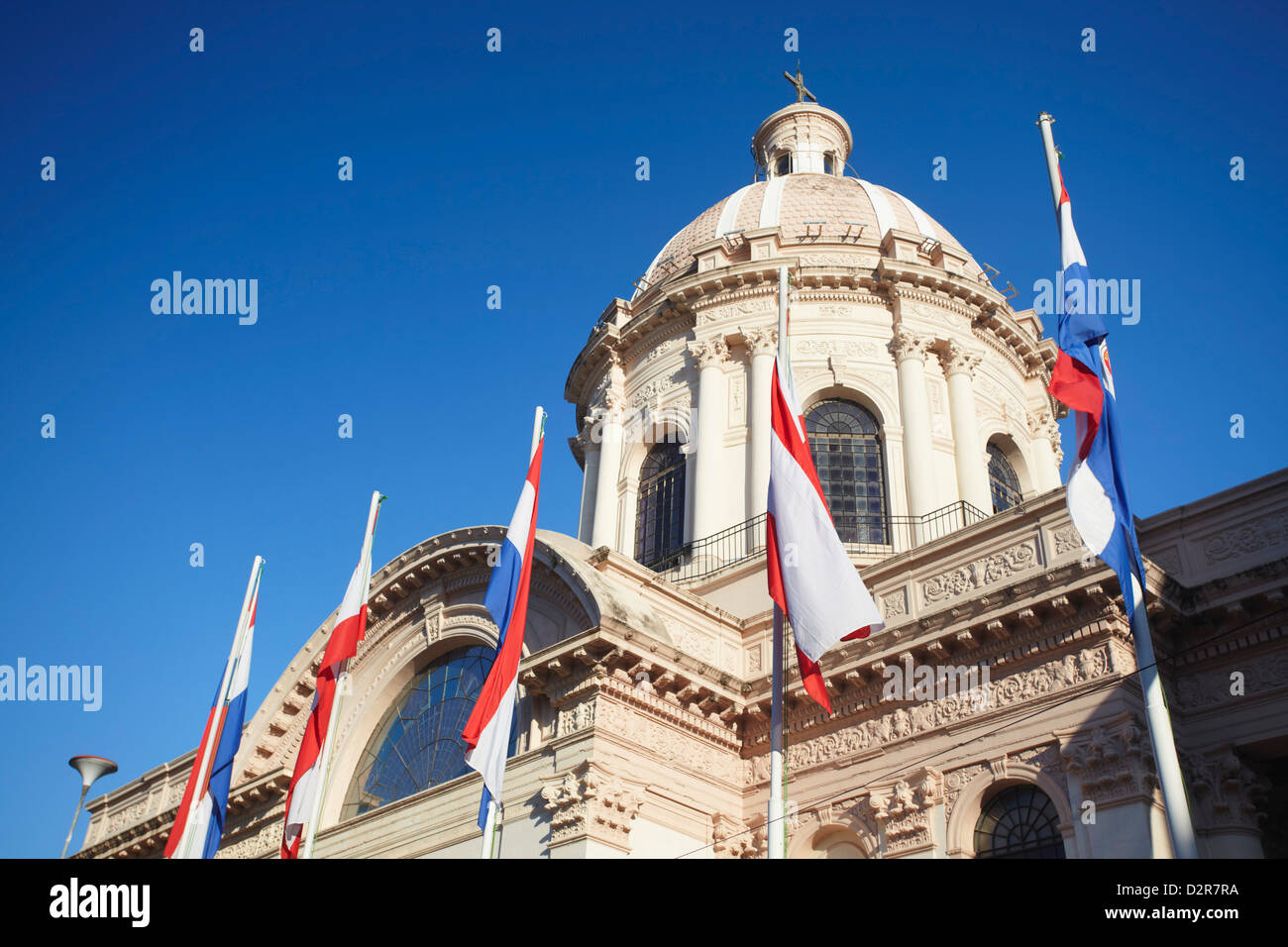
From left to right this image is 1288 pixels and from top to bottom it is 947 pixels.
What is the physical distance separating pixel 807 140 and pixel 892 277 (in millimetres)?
11599

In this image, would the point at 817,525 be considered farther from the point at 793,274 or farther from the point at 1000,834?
the point at 793,274

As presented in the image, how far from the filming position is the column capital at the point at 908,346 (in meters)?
26.3

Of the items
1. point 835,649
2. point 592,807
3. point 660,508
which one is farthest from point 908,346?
point 592,807

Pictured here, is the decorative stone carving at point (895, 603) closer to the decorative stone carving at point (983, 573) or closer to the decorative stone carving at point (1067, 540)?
the decorative stone carving at point (983, 573)

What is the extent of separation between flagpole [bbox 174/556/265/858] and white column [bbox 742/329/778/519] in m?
10.3

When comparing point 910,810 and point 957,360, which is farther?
point 957,360

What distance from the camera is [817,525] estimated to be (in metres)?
12.3

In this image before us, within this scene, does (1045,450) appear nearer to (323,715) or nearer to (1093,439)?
(1093,439)

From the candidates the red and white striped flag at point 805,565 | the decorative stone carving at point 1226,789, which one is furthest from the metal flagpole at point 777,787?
the decorative stone carving at point 1226,789

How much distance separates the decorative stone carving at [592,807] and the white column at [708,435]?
915 centimetres

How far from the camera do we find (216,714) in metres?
20.3

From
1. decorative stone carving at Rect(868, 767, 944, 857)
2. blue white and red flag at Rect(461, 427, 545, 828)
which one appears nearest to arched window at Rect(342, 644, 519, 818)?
blue white and red flag at Rect(461, 427, 545, 828)

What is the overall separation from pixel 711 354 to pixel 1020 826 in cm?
1508
